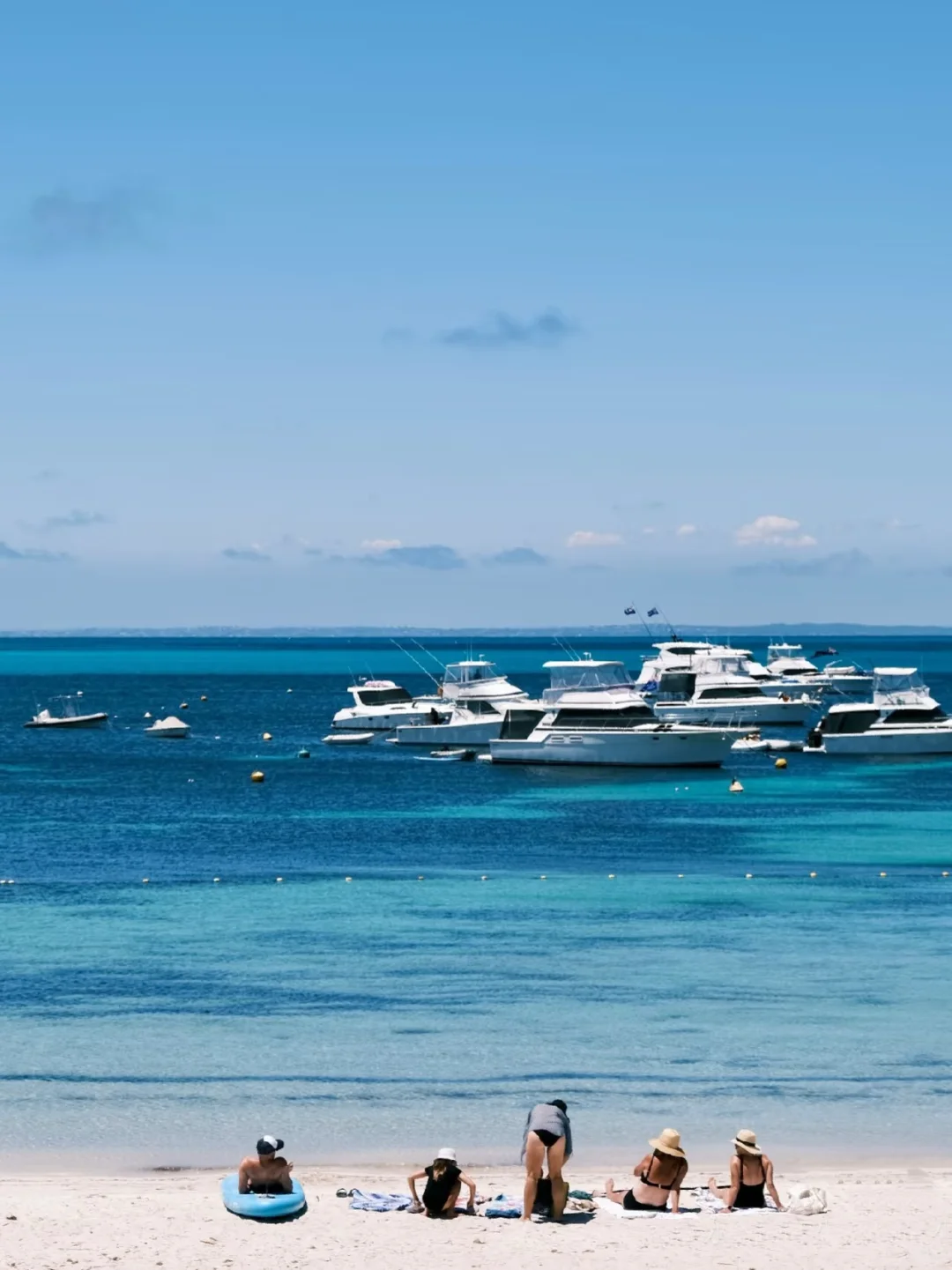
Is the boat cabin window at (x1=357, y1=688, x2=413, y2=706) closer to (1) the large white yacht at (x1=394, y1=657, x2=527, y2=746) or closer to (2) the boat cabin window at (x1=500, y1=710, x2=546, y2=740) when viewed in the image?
(1) the large white yacht at (x1=394, y1=657, x2=527, y2=746)

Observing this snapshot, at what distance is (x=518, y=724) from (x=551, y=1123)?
7989 centimetres

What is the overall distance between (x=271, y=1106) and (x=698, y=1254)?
9941mm

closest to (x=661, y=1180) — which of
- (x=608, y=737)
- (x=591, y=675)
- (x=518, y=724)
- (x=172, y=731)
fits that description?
(x=608, y=737)

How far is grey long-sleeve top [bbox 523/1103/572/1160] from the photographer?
71.4ft

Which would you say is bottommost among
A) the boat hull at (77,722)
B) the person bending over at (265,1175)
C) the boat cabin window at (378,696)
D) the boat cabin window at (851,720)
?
the person bending over at (265,1175)

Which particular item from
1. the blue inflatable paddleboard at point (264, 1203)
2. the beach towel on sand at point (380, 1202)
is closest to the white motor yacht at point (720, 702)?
the beach towel on sand at point (380, 1202)

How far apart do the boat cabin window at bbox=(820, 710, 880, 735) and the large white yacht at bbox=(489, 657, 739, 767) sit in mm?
12240

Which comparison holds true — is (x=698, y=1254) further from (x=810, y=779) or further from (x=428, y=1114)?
(x=810, y=779)

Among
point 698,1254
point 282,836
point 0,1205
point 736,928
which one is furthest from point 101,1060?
point 282,836

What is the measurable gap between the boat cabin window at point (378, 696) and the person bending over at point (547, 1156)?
4087 inches

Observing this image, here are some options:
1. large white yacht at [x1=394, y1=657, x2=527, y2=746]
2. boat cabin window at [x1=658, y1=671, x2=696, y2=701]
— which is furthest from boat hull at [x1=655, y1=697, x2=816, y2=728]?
large white yacht at [x1=394, y1=657, x2=527, y2=746]

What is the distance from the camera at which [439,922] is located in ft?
150

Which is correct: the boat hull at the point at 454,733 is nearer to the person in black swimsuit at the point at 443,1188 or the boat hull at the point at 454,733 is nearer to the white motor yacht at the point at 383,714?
the white motor yacht at the point at 383,714

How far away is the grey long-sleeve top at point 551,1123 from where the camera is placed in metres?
21.8
